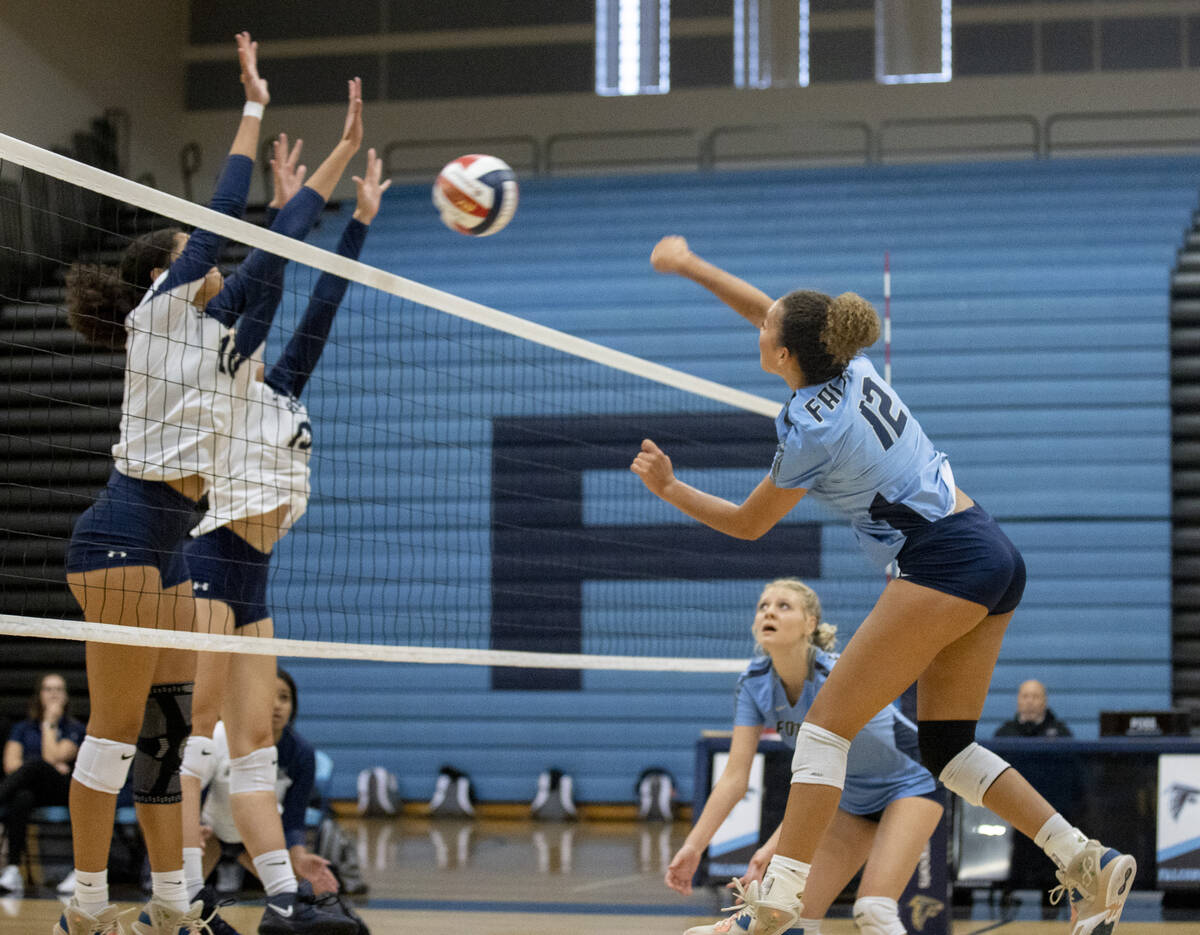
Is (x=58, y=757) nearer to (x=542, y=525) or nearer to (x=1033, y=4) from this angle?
(x=542, y=525)

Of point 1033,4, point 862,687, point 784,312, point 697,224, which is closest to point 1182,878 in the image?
A: point 862,687

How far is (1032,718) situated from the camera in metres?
8.04

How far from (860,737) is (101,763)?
2.05m

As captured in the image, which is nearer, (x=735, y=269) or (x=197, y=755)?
(x=197, y=755)

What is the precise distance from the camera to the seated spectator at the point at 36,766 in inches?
280

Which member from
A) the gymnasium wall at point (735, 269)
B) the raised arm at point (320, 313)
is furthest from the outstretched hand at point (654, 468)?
the gymnasium wall at point (735, 269)

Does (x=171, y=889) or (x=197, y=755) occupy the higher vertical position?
(x=197, y=755)

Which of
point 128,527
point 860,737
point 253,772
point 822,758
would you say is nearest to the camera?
point 822,758

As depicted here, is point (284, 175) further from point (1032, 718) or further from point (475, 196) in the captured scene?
point (1032, 718)

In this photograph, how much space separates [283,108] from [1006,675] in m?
9.42

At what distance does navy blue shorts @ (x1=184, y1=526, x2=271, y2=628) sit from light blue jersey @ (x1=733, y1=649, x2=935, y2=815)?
1.48 metres

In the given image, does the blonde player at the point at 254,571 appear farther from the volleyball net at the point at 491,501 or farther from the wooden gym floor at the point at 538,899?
the volleyball net at the point at 491,501

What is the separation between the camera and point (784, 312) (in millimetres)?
3244

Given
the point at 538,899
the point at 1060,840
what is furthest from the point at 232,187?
the point at 538,899
